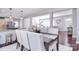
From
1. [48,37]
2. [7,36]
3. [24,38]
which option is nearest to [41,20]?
[48,37]

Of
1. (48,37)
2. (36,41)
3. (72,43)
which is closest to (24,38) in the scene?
(36,41)

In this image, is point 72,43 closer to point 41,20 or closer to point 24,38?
point 41,20

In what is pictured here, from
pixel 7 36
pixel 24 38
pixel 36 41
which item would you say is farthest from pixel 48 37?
pixel 7 36

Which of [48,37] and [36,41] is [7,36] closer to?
[36,41]

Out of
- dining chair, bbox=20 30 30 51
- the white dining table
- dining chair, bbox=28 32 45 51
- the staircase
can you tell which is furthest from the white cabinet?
the staircase

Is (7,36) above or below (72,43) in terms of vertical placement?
above

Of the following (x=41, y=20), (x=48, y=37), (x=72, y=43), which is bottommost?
(x=72, y=43)

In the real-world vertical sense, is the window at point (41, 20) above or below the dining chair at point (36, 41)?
above

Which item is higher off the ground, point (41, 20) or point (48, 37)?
point (41, 20)

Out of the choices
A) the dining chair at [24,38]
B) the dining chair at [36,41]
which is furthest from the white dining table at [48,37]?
the dining chair at [24,38]

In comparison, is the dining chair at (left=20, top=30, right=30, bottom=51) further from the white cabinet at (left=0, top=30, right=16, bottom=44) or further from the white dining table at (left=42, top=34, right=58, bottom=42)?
the white dining table at (left=42, top=34, right=58, bottom=42)

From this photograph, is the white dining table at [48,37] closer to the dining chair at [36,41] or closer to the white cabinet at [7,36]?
the dining chair at [36,41]

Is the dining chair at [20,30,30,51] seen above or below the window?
below
